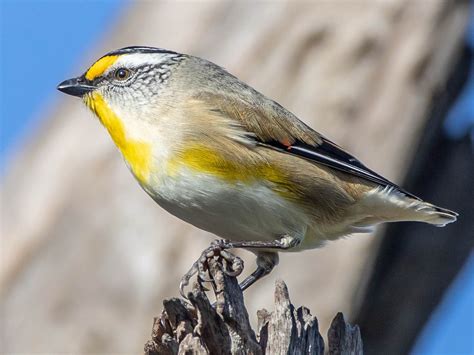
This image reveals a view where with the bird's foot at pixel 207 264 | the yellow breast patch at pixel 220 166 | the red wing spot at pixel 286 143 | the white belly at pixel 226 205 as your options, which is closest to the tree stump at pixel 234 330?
the bird's foot at pixel 207 264

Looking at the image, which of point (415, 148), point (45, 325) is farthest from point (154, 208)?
point (415, 148)

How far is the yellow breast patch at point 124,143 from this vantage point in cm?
681

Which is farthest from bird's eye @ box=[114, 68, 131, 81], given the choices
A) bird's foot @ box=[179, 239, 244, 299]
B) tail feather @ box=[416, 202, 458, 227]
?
tail feather @ box=[416, 202, 458, 227]

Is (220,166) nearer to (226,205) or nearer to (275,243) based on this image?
(226,205)

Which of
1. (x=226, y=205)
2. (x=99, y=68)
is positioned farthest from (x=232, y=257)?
(x=99, y=68)

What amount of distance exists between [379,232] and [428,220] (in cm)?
143

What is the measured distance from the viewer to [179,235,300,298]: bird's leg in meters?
6.38

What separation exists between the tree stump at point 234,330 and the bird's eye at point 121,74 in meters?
2.21

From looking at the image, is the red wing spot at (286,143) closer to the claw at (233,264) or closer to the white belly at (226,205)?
the white belly at (226,205)

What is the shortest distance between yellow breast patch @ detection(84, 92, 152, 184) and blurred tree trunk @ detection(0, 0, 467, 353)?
2.00 m

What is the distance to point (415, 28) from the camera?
9.46 metres

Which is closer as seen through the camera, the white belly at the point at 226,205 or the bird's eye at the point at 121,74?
the white belly at the point at 226,205

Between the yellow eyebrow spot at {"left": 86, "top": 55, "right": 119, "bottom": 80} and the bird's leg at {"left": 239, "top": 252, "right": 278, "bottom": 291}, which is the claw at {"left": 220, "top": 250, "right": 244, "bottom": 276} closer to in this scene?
the bird's leg at {"left": 239, "top": 252, "right": 278, "bottom": 291}

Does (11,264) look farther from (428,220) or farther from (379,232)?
(428,220)
